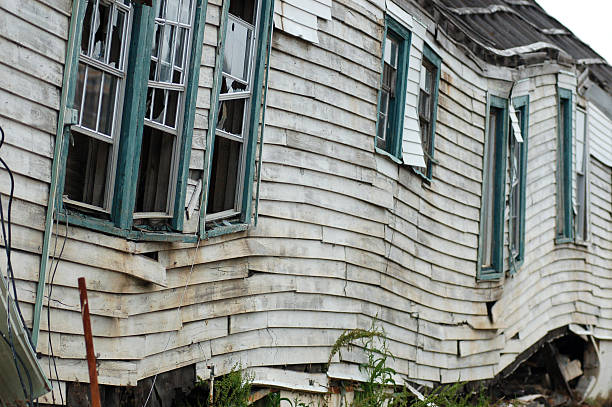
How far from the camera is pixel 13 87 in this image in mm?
5246

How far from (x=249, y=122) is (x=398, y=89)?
2.81 metres

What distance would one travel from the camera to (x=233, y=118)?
7359mm

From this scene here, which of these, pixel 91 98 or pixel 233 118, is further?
pixel 233 118

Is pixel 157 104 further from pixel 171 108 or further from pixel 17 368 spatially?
pixel 17 368

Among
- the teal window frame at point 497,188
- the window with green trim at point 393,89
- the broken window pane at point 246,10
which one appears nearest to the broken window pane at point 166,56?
the broken window pane at point 246,10

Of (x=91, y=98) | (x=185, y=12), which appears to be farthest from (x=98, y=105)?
(x=185, y=12)

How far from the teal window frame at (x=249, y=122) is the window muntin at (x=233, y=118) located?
0.13ft

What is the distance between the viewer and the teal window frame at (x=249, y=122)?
6773 millimetres

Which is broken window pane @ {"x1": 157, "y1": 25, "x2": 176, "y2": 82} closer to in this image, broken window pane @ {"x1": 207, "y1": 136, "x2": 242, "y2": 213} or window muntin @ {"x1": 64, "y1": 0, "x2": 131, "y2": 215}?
window muntin @ {"x1": 64, "y1": 0, "x2": 131, "y2": 215}

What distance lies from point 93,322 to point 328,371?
9.88ft

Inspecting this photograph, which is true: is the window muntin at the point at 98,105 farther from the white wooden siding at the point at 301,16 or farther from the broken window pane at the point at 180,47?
the white wooden siding at the point at 301,16

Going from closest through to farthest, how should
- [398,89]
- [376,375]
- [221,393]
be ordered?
1. [221,393]
2. [376,375]
3. [398,89]

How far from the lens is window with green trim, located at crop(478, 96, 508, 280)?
38.5 feet

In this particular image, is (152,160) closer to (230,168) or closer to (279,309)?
(230,168)
